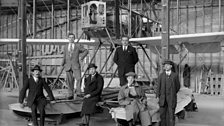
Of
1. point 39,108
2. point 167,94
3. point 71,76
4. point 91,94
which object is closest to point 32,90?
point 39,108

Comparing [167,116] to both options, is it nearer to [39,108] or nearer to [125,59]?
[125,59]

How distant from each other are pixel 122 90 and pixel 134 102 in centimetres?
37

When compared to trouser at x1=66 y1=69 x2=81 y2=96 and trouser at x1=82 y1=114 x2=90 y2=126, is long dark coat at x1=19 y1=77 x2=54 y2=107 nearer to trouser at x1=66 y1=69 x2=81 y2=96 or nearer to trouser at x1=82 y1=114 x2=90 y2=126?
trouser at x1=82 y1=114 x2=90 y2=126

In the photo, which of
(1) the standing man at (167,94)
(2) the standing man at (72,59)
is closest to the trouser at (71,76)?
(2) the standing man at (72,59)

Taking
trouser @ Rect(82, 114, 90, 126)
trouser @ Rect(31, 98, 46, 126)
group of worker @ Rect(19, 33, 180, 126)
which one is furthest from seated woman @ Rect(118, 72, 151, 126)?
trouser @ Rect(31, 98, 46, 126)

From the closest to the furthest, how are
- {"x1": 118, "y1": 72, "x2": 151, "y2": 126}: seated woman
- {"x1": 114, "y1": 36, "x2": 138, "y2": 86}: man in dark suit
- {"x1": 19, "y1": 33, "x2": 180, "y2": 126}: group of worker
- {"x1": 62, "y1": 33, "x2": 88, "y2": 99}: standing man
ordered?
{"x1": 118, "y1": 72, "x2": 151, "y2": 126}: seated woman
{"x1": 19, "y1": 33, "x2": 180, "y2": 126}: group of worker
{"x1": 114, "y1": 36, "x2": 138, "y2": 86}: man in dark suit
{"x1": 62, "y1": 33, "x2": 88, "y2": 99}: standing man

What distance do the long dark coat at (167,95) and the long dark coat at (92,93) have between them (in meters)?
1.43

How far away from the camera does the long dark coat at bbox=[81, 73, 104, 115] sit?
7367mm

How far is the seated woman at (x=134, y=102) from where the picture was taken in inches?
255

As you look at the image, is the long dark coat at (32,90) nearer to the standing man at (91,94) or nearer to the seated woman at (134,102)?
the standing man at (91,94)

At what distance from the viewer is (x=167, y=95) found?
6781 mm

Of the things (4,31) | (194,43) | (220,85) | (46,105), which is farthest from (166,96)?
(4,31)

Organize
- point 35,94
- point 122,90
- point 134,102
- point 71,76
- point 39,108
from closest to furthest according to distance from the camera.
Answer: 1. point 134,102
2. point 122,90
3. point 35,94
4. point 39,108
5. point 71,76

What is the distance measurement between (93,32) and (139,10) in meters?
10.8
